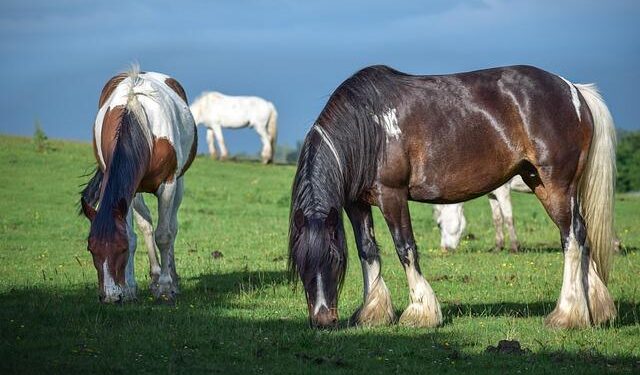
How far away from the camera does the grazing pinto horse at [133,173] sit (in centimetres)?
882

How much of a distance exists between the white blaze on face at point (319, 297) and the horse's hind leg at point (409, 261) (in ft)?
3.67

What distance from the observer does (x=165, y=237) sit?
1070cm

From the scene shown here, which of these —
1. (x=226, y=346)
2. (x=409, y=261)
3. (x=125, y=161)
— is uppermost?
(x=125, y=161)

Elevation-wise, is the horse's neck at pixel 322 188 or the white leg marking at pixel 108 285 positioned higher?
the horse's neck at pixel 322 188

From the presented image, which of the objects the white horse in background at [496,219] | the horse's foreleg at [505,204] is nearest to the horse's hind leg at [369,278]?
the white horse in background at [496,219]

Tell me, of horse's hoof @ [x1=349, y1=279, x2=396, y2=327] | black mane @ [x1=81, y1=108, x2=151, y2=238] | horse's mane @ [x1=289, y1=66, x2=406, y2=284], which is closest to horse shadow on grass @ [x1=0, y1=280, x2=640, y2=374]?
horse's hoof @ [x1=349, y1=279, x2=396, y2=327]

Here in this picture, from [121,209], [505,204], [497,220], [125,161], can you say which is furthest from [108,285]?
[505,204]

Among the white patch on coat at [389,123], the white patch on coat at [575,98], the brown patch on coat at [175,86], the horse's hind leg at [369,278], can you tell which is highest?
the brown patch on coat at [175,86]

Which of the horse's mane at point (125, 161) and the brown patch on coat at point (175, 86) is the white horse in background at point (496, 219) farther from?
the horse's mane at point (125, 161)

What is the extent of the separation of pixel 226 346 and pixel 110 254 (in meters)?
1.93

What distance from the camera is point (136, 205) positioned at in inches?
450

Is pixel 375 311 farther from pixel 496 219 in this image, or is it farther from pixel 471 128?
pixel 496 219

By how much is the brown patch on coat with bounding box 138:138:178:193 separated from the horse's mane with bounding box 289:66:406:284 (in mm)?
2314

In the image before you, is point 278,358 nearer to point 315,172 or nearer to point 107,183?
point 315,172
